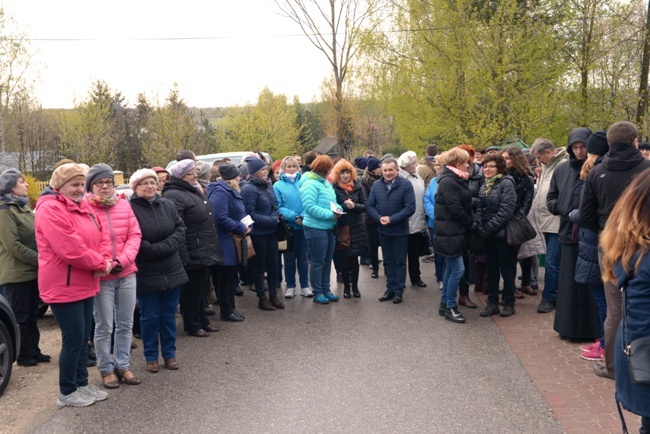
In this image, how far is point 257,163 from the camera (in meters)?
8.02

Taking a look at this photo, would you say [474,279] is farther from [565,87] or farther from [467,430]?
[565,87]

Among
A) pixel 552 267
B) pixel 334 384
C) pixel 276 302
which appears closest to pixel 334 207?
pixel 276 302

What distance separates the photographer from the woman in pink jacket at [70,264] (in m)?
4.67

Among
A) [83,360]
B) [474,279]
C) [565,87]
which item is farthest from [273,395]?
[565,87]

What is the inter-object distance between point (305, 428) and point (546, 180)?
515 centimetres

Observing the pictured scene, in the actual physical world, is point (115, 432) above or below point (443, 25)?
below

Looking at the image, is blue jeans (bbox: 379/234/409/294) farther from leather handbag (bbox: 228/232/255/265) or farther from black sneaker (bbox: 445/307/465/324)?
leather handbag (bbox: 228/232/255/265)

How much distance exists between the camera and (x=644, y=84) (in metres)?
16.3

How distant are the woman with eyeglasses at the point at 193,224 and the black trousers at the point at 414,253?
3607 millimetres

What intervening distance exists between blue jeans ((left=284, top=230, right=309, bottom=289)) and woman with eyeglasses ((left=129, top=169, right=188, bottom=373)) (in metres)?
3.27

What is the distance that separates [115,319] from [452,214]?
4.06m

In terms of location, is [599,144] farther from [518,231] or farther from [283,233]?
[283,233]

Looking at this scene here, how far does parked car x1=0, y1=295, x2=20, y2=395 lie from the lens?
17.5 ft

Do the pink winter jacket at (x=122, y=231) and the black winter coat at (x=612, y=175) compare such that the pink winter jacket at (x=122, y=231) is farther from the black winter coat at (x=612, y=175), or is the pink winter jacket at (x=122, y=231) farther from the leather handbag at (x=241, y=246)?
the black winter coat at (x=612, y=175)
